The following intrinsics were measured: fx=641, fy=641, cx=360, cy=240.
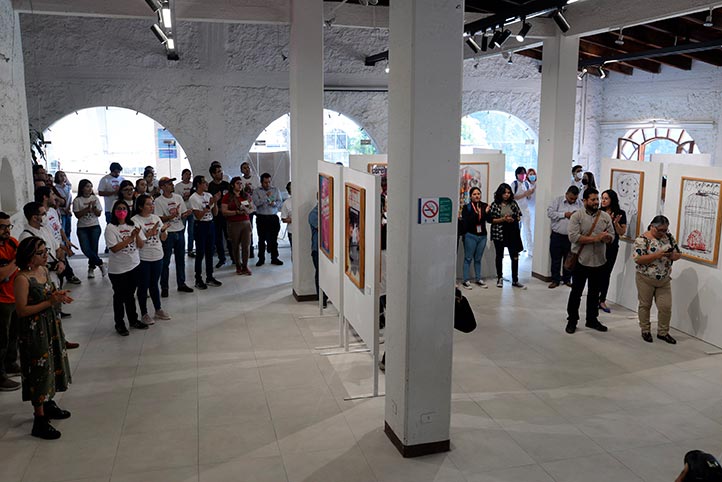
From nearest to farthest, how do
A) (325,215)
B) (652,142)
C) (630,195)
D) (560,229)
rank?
(325,215), (630,195), (560,229), (652,142)

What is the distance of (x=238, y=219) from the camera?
10625 mm

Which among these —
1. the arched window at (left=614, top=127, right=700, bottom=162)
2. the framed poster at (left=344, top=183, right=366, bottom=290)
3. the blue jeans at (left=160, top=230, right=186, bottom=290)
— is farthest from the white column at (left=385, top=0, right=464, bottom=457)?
the arched window at (left=614, top=127, right=700, bottom=162)

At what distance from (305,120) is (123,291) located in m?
3.25

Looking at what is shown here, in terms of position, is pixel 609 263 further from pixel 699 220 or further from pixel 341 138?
pixel 341 138

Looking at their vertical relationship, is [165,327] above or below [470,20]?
below

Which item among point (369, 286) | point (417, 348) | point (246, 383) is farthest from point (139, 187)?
point (417, 348)

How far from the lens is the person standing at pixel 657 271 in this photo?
7211mm

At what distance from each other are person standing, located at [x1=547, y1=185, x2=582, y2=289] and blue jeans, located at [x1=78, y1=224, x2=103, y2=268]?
711 centimetres

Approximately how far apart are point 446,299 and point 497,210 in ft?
17.6

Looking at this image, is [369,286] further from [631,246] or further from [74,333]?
[631,246]

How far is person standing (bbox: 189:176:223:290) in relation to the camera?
32.1 feet

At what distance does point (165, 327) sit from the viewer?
7.95m

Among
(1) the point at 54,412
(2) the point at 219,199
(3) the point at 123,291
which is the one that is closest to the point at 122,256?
(3) the point at 123,291

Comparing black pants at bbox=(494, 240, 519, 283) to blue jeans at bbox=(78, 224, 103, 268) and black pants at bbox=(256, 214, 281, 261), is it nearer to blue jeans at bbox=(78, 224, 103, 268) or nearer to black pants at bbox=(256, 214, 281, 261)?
black pants at bbox=(256, 214, 281, 261)
